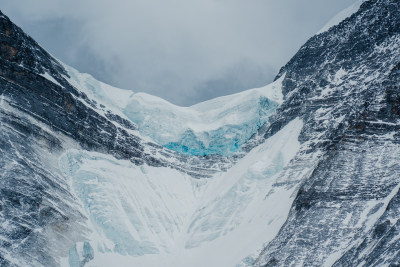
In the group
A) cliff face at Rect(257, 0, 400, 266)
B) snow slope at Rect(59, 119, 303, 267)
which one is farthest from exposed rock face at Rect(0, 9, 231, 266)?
cliff face at Rect(257, 0, 400, 266)

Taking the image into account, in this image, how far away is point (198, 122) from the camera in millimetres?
142250

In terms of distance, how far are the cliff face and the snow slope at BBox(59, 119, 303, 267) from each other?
673 centimetres

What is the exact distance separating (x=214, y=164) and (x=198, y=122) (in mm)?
15599

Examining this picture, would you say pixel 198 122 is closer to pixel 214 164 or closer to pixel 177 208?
pixel 214 164

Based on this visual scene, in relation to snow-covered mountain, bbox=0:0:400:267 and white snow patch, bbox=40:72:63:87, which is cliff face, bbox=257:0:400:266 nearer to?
snow-covered mountain, bbox=0:0:400:267

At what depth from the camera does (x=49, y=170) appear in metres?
90.8

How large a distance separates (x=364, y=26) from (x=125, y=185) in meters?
59.9

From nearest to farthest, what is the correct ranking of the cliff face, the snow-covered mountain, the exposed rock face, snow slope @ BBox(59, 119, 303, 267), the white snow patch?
1. the cliff face
2. the snow-covered mountain
3. the exposed rock face
4. snow slope @ BBox(59, 119, 303, 267)
5. the white snow patch

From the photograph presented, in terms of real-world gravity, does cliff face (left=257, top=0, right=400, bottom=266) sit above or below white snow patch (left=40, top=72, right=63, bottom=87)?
below

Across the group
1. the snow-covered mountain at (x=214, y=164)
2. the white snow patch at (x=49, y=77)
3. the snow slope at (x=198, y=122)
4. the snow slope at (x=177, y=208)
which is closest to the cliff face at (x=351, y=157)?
the snow-covered mountain at (x=214, y=164)

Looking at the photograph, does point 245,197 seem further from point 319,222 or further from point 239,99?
point 239,99

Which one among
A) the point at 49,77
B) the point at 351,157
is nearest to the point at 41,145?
the point at 49,77

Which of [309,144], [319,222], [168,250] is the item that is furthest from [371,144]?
[168,250]

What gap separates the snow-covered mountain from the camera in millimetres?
75188
